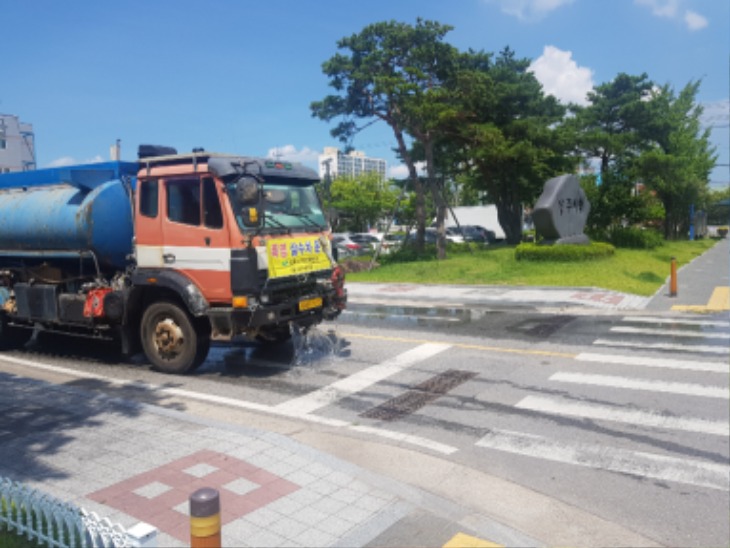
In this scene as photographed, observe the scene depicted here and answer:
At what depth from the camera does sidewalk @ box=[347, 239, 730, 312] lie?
14555 millimetres

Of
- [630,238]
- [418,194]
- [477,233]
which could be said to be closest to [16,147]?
[418,194]

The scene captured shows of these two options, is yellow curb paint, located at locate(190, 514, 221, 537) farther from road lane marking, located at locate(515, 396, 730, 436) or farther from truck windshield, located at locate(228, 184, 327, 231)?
truck windshield, located at locate(228, 184, 327, 231)

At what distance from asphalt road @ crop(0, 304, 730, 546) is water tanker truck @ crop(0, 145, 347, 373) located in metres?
0.73

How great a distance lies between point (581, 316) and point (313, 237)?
711 centimetres

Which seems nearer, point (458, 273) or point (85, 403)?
point (85, 403)

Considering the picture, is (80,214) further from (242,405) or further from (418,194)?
(418,194)

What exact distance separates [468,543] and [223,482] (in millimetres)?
1908

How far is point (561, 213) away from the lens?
897 inches

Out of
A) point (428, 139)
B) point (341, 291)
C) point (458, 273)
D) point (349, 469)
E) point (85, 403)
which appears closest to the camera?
point (349, 469)

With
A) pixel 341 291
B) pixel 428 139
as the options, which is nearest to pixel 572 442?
pixel 341 291

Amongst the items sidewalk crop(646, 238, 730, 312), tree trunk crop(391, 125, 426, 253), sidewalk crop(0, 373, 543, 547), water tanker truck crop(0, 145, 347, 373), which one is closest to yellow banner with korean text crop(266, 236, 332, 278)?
water tanker truck crop(0, 145, 347, 373)

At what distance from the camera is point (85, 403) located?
674cm

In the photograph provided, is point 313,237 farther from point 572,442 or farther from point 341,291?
point 572,442

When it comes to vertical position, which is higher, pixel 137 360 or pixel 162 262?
pixel 162 262
